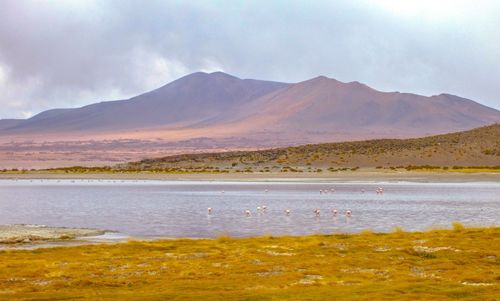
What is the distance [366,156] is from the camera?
350ft

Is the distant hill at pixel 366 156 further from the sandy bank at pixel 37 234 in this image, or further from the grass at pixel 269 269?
the grass at pixel 269 269

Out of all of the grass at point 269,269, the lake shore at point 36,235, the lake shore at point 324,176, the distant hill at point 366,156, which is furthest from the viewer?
the distant hill at point 366,156

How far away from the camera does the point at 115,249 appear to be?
23.8 metres

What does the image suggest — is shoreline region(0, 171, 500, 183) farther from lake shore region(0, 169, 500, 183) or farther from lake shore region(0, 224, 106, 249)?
lake shore region(0, 224, 106, 249)

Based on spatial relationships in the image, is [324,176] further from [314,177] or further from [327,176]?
[314,177]

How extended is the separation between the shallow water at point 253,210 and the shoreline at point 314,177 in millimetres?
13338

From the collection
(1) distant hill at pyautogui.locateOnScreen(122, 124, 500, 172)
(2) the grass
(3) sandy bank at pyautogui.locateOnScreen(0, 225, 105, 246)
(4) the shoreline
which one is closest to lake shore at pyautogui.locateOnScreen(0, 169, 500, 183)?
(4) the shoreline

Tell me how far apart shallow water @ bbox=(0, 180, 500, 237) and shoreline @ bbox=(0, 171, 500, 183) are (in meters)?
13.3

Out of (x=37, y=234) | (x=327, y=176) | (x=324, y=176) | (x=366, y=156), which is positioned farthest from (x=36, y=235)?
(x=366, y=156)

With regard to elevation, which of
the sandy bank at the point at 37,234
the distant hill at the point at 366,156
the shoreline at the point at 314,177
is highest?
the distant hill at the point at 366,156

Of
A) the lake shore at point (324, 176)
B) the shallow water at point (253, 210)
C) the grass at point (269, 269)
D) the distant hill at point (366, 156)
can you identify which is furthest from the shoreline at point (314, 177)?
the grass at point (269, 269)

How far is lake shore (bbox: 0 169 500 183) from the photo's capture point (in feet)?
255

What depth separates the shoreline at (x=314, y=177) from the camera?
255 ft

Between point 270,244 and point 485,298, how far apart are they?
422 inches
